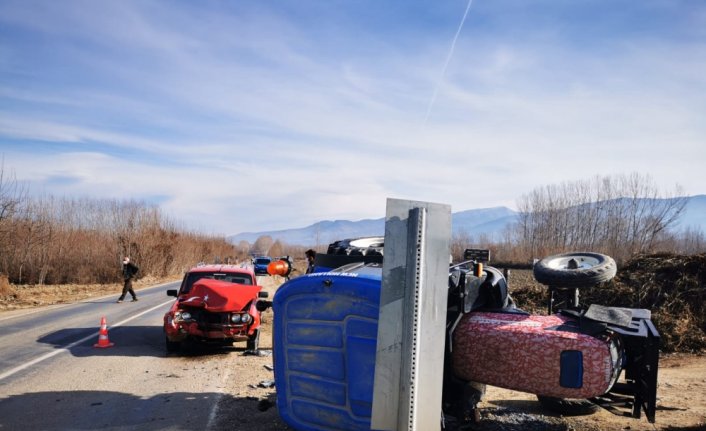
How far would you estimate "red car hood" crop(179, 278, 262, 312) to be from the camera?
10523 mm

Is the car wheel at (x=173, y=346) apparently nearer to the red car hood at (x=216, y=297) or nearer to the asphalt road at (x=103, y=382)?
the asphalt road at (x=103, y=382)

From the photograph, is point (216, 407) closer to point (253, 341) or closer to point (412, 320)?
point (253, 341)

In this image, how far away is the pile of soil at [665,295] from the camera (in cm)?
1198

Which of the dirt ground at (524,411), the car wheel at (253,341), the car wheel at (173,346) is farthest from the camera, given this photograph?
the car wheel at (253,341)

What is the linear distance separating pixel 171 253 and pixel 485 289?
54.5 metres

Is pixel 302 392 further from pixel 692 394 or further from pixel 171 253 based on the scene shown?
pixel 171 253

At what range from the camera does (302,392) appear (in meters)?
5.20

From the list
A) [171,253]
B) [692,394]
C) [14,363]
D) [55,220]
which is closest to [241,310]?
[14,363]

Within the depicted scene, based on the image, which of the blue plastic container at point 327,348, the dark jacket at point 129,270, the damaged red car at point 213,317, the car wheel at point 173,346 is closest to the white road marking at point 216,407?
the blue plastic container at point 327,348

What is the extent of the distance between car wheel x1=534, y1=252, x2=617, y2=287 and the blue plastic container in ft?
6.49

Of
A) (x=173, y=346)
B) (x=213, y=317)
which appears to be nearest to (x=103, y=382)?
(x=173, y=346)

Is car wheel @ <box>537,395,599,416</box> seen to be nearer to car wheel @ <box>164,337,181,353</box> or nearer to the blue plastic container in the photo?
the blue plastic container

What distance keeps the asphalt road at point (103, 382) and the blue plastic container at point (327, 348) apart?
5.44ft

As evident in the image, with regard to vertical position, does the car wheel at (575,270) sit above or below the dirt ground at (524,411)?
above
